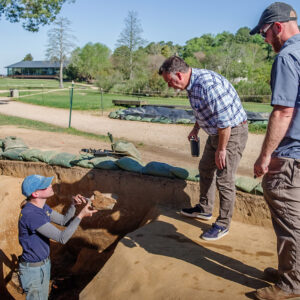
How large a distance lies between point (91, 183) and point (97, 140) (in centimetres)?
486

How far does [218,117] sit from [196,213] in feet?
4.13

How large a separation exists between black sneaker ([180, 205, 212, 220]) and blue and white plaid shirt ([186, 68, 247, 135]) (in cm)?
110

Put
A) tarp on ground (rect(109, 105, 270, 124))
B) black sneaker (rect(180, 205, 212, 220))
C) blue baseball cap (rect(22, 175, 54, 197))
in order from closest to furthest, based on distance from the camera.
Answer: blue baseball cap (rect(22, 175, 54, 197)) → black sneaker (rect(180, 205, 212, 220)) → tarp on ground (rect(109, 105, 270, 124))

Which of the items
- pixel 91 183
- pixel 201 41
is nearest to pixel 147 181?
pixel 91 183

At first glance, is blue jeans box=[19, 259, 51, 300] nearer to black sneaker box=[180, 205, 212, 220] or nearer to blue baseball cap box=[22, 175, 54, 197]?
blue baseball cap box=[22, 175, 54, 197]

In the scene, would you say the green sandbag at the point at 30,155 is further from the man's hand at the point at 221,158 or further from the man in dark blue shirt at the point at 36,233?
the man's hand at the point at 221,158

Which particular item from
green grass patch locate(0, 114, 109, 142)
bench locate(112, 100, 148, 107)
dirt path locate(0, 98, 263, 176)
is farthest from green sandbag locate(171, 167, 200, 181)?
bench locate(112, 100, 148, 107)

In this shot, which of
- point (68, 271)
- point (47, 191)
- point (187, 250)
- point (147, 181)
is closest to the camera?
point (47, 191)

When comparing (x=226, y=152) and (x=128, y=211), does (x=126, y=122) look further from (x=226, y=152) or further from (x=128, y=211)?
(x=226, y=152)

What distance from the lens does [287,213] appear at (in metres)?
2.20

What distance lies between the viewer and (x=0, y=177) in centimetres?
543

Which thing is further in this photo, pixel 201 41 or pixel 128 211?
pixel 201 41

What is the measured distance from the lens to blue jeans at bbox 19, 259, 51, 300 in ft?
9.82

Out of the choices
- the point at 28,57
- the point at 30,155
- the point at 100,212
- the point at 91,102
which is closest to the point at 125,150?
the point at 100,212
